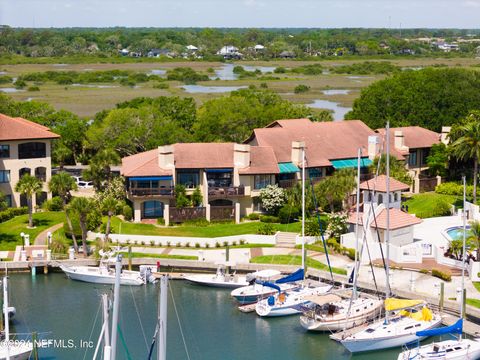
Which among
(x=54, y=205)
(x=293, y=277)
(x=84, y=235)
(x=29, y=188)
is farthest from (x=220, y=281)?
(x=54, y=205)

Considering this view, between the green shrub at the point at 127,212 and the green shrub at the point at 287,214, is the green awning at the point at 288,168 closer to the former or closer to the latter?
the green shrub at the point at 287,214

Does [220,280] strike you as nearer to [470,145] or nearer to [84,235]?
[84,235]

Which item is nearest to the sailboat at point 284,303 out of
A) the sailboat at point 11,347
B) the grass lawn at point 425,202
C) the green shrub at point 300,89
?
the sailboat at point 11,347

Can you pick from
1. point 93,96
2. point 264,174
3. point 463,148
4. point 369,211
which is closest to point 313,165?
point 264,174

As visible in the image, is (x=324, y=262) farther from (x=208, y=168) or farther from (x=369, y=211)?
(x=208, y=168)

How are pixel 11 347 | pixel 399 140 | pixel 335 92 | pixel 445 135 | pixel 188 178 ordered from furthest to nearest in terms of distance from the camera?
pixel 335 92
pixel 445 135
pixel 399 140
pixel 188 178
pixel 11 347

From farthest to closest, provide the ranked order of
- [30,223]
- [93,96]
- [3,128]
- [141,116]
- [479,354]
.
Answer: [93,96] < [141,116] < [3,128] < [30,223] < [479,354]

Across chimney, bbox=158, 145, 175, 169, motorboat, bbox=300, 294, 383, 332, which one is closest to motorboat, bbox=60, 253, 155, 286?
motorboat, bbox=300, 294, 383, 332
